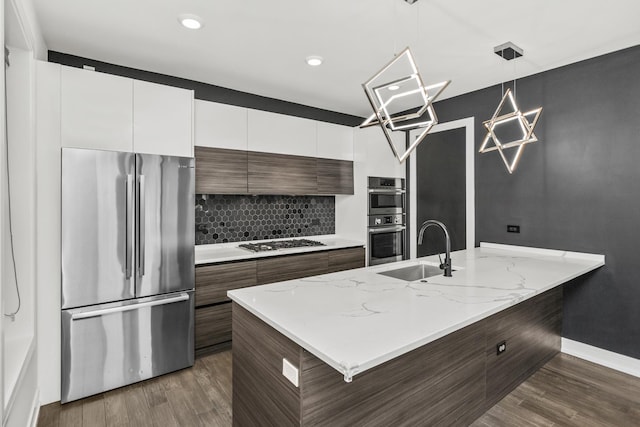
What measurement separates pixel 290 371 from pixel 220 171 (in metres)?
2.30

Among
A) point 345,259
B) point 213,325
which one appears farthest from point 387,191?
point 213,325

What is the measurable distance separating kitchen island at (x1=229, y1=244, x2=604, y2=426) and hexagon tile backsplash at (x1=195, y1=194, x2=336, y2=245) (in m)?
1.77

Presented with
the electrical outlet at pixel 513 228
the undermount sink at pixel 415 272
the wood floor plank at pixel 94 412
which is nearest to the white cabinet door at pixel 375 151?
the electrical outlet at pixel 513 228

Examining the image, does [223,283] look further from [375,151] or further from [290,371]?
[375,151]

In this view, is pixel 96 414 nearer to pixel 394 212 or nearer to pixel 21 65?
pixel 21 65

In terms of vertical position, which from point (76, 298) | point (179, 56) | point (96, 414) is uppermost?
point (179, 56)

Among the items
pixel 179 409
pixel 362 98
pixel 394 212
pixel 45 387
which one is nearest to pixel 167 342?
pixel 179 409

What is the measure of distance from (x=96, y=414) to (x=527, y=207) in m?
3.95

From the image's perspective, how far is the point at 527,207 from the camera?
3.33 meters

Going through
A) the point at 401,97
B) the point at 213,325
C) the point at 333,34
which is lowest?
the point at 213,325

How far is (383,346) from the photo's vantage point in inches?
47.4

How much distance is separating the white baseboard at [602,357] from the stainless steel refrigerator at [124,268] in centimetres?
337

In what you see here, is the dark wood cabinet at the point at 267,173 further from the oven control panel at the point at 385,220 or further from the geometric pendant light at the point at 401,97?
the geometric pendant light at the point at 401,97

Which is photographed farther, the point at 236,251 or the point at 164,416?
the point at 236,251
